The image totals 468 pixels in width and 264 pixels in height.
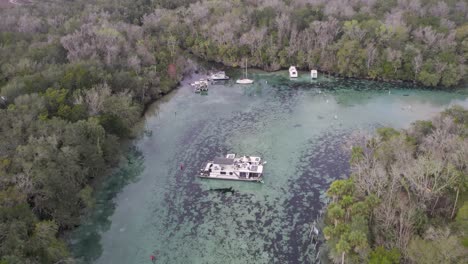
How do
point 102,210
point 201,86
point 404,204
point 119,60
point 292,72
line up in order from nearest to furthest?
1. point 404,204
2. point 102,210
3. point 119,60
4. point 201,86
5. point 292,72

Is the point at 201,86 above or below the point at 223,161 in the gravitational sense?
above

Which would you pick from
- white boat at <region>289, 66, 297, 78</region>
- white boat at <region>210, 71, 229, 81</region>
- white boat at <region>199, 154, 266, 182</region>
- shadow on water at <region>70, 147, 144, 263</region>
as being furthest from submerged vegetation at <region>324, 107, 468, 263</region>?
white boat at <region>210, 71, 229, 81</region>

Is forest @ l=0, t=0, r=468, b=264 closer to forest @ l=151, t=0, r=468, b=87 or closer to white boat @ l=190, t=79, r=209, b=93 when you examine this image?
forest @ l=151, t=0, r=468, b=87

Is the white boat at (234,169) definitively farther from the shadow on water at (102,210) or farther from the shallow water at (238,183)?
the shadow on water at (102,210)

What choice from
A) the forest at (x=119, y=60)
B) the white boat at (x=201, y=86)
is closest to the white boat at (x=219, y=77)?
the white boat at (x=201, y=86)

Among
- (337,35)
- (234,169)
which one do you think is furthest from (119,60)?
(337,35)

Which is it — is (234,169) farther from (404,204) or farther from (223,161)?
(404,204)

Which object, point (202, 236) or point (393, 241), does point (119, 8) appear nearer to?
point (202, 236)
